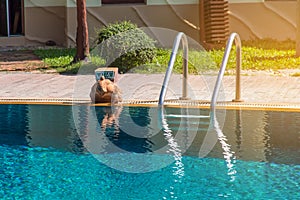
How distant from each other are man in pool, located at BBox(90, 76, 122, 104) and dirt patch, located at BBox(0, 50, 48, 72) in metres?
4.44

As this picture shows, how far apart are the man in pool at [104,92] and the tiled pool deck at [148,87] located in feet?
1.41

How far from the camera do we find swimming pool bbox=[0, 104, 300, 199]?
21.5 feet

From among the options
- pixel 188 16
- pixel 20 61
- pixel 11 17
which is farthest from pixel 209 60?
pixel 11 17

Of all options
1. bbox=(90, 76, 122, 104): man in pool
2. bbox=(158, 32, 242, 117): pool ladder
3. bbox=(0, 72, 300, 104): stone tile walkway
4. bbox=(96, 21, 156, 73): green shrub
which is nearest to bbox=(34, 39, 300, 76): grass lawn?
bbox=(96, 21, 156, 73): green shrub

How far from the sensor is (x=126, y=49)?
13.9 meters

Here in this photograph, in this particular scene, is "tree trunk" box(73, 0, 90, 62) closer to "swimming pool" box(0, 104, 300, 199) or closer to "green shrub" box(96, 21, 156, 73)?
"green shrub" box(96, 21, 156, 73)

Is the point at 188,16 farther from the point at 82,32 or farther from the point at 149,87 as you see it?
the point at 149,87

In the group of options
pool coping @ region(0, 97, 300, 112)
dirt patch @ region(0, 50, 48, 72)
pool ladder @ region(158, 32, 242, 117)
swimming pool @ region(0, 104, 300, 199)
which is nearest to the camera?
swimming pool @ region(0, 104, 300, 199)

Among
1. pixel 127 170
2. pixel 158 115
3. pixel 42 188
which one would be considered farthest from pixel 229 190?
pixel 158 115

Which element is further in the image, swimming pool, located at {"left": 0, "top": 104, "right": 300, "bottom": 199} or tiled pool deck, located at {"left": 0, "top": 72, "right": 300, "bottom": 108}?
tiled pool deck, located at {"left": 0, "top": 72, "right": 300, "bottom": 108}

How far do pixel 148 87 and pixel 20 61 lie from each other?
509 cm

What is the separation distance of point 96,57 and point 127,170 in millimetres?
7743

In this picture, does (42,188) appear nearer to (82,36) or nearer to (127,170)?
(127,170)

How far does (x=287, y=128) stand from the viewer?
903 cm
